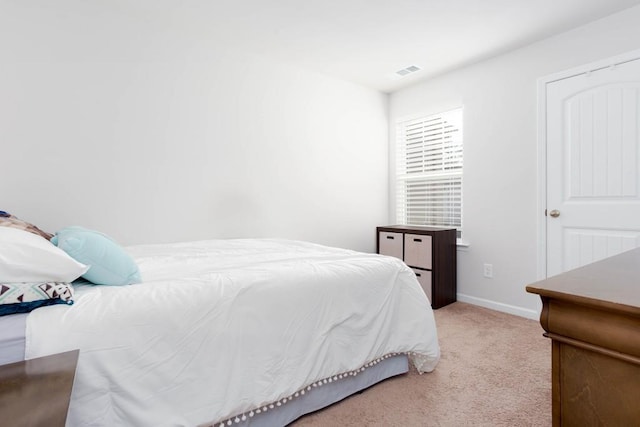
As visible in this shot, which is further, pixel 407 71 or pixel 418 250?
pixel 407 71

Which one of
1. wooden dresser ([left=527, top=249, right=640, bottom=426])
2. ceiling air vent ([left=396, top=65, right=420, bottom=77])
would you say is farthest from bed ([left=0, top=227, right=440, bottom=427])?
ceiling air vent ([left=396, top=65, right=420, bottom=77])

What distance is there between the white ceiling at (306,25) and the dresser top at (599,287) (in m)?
2.14

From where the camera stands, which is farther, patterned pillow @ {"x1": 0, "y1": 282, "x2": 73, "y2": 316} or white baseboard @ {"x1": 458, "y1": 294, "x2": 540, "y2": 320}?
white baseboard @ {"x1": 458, "y1": 294, "x2": 540, "y2": 320}

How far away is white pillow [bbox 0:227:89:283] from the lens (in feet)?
3.21

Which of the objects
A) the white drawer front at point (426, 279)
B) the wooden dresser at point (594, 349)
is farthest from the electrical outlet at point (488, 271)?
the wooden dresser at point (594, 349)

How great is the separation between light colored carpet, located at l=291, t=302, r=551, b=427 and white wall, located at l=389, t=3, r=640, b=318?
28.8 inches

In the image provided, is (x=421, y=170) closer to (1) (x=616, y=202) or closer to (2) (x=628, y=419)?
(1) (x=616, y=202)

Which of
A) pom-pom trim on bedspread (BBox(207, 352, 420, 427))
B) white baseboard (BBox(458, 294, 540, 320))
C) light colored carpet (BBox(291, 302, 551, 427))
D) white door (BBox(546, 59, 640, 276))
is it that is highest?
white door (BBox(546, 59, 640, 276))

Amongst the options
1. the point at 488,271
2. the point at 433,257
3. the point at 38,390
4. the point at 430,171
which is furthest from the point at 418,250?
the point at 38,390

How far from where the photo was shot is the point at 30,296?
1008 mm

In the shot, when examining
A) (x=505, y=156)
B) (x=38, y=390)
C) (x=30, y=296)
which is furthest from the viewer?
(x=505, y=156)

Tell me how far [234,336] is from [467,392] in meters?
1.30

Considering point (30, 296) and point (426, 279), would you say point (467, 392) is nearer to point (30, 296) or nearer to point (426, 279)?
point (426, 279)

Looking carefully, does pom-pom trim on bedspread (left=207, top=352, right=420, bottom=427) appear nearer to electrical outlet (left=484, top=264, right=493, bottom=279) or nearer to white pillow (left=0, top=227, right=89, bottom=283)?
white pillow (left=0, top=227, right=89, bottom=283)
